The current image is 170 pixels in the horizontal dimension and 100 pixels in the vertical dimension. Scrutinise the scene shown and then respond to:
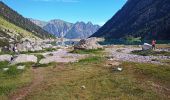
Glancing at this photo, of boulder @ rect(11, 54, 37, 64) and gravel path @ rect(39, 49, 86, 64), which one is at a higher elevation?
A: boulder @ rect(11, 54, 37, 64)

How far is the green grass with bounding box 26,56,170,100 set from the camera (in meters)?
33.0

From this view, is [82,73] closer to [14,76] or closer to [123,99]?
[14,76]

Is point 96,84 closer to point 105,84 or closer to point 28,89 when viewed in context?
point 105,84

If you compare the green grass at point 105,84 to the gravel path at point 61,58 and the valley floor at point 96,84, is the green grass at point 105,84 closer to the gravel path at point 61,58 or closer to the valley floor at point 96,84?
the valley floor at point 96,84

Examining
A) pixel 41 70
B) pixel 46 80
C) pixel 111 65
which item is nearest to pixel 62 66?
pixel 41 70

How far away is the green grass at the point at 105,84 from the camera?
33034mm

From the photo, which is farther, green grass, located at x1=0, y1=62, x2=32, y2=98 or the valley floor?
green grass, located at x1=0, y1=62, x2=32, y2=98

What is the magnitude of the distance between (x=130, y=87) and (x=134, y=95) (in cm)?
231

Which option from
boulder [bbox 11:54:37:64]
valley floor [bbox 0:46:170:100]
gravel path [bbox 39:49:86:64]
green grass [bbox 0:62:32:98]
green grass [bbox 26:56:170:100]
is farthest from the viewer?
gravel path [bbox 39:49:86:64]

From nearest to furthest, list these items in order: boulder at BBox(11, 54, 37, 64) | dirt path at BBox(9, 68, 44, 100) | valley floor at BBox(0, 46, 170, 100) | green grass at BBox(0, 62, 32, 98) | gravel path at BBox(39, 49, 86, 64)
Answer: valley floor at BBox(0, 46, 170, 100) < dirt path at BBox(9, 68, 44, 100) < green grass at BBox(0, 62, 32, 98) < boulder at BBox(11, 54, 37, 64) < gravel path at BBox(39, 49, 86, 64)

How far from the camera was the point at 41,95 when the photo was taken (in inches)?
1355

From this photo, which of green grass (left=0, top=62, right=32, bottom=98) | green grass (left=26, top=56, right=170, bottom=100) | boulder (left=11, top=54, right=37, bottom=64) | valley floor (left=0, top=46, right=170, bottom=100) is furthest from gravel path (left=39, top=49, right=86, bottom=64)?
green grass (left=26, top=56, right=170, bottom=100)

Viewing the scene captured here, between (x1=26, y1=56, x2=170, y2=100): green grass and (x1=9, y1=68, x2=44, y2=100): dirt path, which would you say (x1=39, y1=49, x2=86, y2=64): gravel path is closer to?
(x1=26, y1=56, x2=170, y2=100): green grass

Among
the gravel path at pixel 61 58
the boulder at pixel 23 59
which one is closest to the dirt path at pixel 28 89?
the boulder at pixel 23 59
